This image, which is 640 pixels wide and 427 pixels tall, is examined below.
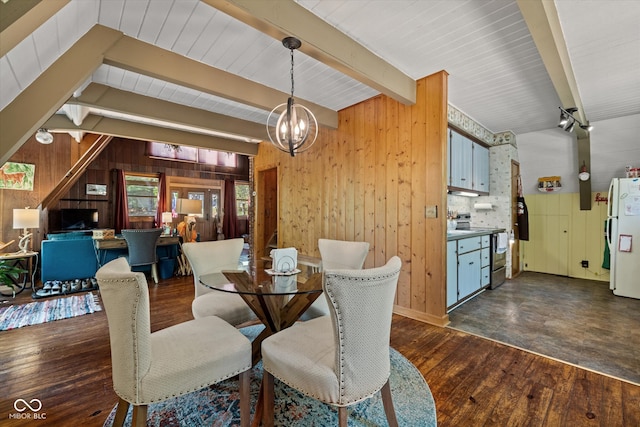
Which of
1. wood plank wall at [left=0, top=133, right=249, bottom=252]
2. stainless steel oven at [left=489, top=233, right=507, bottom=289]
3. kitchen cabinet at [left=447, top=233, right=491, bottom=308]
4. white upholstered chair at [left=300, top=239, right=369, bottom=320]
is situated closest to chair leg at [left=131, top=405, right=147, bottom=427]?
white upholstered chair at [left=300, top=239, right=369, bottom=320]

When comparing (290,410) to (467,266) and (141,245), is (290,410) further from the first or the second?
(141,245)

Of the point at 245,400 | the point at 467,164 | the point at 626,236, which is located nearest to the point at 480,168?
the point at 467,164

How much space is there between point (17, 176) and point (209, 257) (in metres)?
4.80

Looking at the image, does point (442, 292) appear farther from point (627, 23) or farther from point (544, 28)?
point (627, 23)

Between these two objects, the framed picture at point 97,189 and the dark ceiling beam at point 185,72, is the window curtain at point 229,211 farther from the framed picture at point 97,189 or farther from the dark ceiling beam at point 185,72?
the dark ceiling beam at point 185,72

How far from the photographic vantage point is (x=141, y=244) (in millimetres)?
4293

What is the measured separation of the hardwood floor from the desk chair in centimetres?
160

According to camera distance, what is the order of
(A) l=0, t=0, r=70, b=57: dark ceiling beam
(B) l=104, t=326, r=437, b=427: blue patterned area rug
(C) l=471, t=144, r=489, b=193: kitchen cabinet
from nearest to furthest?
(A) l=0, t=0, r=70, b=57: dark ceiling beam → (B) l=104, t=326, r=437, b=427: blue patterned area rug → (C) l=471, t=144, r=489, b=193: kitchen cabinet

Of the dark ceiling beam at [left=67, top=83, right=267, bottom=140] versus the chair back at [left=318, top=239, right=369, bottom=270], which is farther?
the dark ceiling beam at [left=67, top=83, right=267, bottom=140]

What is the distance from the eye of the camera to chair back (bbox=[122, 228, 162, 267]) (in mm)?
4227

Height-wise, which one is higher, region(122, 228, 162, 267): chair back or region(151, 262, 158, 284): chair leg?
region(122, 228, 162, 267): chair back

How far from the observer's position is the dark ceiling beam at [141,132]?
3871 millimetres

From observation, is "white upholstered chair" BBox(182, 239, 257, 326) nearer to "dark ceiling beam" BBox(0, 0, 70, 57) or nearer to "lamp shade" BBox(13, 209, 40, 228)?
"dark ceiling beam" BBox(0, 0, 70, 57)

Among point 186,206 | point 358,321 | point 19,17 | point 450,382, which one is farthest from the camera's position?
point 186,206
